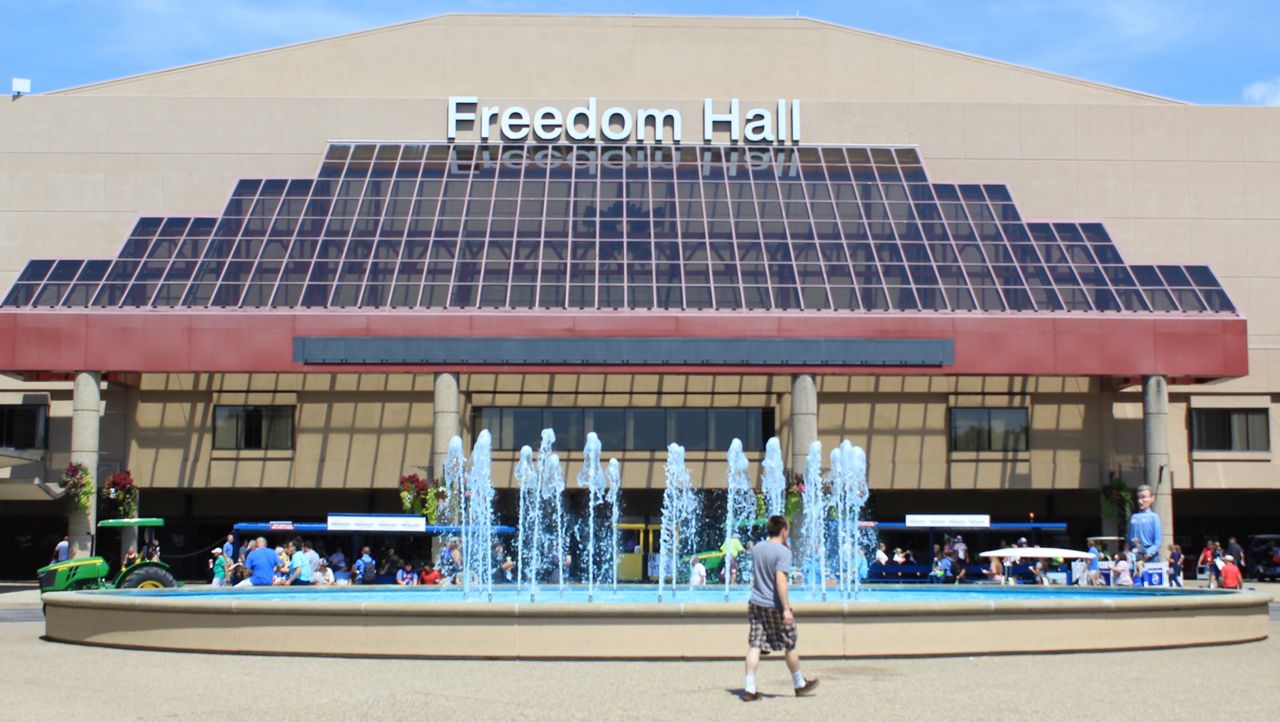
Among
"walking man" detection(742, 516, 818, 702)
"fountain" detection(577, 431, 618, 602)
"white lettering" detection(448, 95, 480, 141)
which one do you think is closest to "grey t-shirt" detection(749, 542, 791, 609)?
"walking man" detection(742, 516, 818, 702)

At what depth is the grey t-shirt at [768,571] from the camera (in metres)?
13.4

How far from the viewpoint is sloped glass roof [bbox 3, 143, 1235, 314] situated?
40719mm

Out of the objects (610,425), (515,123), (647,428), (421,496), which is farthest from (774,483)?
(515,123)

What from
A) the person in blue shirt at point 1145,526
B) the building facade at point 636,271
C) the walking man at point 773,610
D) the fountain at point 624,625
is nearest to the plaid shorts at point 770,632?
the walking man at point 773,610

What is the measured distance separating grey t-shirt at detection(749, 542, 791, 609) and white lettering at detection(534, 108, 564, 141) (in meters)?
37.7

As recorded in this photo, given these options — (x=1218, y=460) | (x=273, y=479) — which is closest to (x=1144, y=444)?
(x=1218, y=460)

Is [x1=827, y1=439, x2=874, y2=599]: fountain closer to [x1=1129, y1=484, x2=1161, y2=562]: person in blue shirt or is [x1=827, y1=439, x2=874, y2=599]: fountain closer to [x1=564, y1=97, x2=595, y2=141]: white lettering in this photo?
[x1=1129, y1=484, x2=1161, y2=562]: person in blue shirt

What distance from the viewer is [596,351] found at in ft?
128

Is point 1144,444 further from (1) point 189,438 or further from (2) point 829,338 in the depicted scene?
(1) point 189,438

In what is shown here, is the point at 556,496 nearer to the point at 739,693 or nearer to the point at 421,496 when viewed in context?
the point at 421,496

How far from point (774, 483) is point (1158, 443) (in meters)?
11.7

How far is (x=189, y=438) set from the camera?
42.9 metres

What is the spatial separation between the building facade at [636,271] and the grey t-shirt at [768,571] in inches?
1006

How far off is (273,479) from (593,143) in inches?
620
